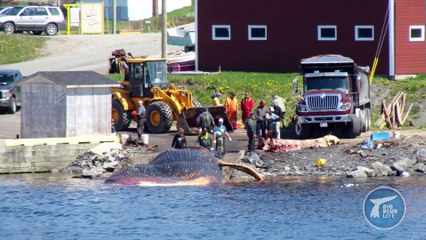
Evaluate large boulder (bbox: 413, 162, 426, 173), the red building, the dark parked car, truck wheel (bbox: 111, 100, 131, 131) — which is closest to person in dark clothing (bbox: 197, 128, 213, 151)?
truck wheel (bbox: 111, 100, 131, 131)

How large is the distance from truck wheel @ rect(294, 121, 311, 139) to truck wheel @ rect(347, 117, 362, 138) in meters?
1.49

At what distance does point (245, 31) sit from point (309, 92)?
12.2 meters

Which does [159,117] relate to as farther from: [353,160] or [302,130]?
[353,160]

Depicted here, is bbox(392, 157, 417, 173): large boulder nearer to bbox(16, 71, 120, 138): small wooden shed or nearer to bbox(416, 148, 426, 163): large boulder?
bbox(416, 148, 426, 163): large boulder

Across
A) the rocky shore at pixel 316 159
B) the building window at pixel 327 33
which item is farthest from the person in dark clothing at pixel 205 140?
the building window at pixel 327 33

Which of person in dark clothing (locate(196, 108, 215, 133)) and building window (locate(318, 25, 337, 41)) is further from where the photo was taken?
building window (locate(318, 25, 337, 41))

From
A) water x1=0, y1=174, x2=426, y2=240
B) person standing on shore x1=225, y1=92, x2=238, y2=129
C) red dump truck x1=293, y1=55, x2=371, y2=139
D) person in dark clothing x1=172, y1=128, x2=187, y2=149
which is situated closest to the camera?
water x1=0, y1=174, x2=426, y2=240

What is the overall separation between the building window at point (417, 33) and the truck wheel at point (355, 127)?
972 centimetres

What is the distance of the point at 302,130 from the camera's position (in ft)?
135

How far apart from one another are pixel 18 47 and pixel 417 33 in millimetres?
24740

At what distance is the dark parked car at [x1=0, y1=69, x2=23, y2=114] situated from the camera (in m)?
46.9

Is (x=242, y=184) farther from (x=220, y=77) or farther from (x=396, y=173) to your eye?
(x=220, y=77)

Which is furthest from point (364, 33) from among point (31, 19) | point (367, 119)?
point (31, 19)

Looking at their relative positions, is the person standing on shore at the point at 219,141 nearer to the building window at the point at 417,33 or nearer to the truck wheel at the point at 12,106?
the truck wheel at the point at 12,106
